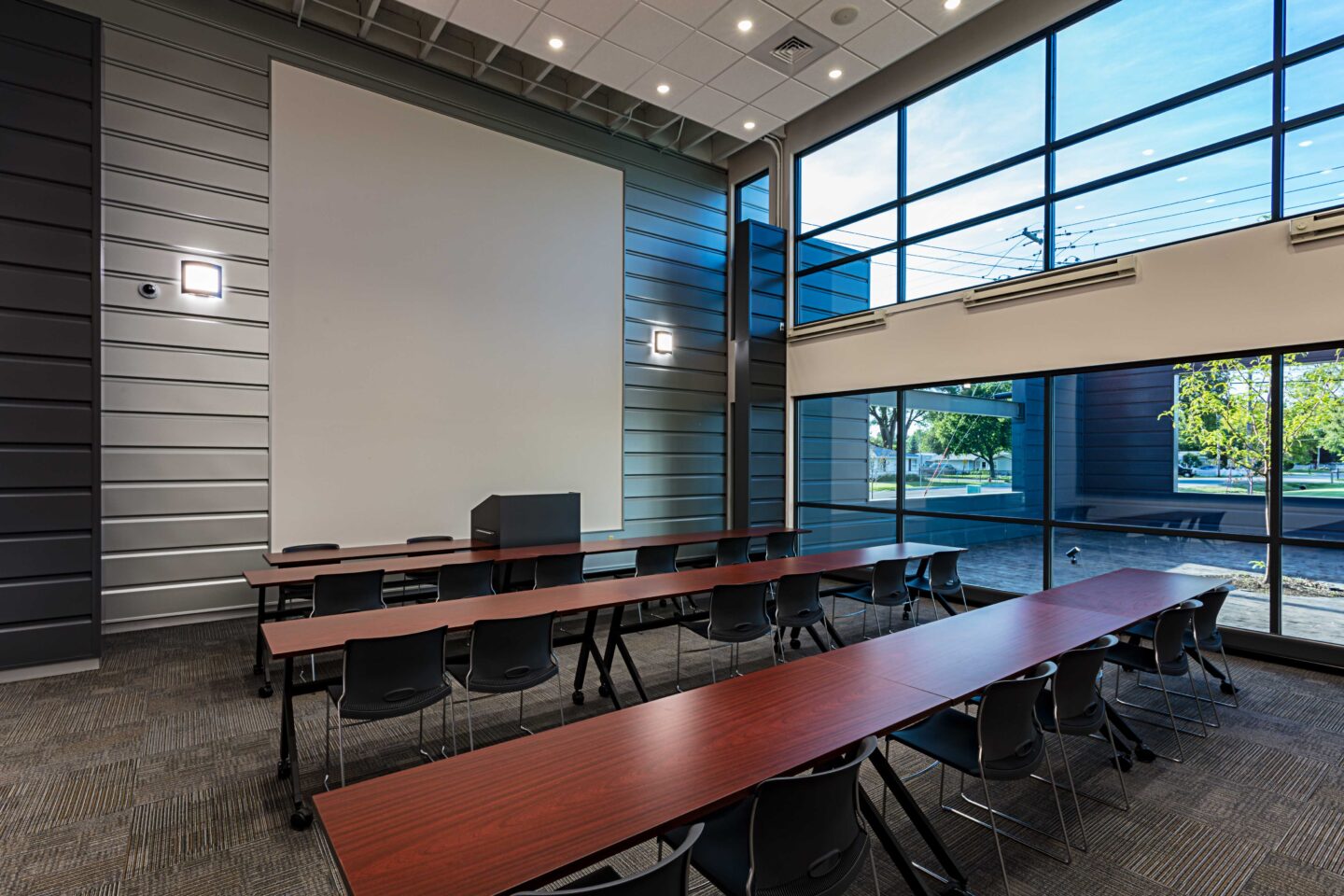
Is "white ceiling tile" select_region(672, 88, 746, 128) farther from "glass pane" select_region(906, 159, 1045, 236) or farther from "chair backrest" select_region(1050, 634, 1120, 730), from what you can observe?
"chair backrest" select_region(1050, 634, 1120, 730)

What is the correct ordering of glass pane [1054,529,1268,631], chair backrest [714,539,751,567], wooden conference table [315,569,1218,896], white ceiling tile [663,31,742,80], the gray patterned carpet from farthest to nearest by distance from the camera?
chair backrest [714,539,751,567], white ceiling tile [663,31,742,80], glass pane [1054,529,1268,631], the gray patterned carpet, wooden conference table [315,569,1218,896]

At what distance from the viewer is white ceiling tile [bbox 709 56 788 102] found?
19.0ft

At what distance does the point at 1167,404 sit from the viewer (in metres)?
5.16

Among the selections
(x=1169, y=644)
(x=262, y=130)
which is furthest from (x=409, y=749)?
(x=262, y=130)

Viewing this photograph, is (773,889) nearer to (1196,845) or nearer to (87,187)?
(1196,845)

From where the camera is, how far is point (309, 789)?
2902 mm

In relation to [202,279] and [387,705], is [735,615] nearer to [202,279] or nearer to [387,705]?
[387,705]

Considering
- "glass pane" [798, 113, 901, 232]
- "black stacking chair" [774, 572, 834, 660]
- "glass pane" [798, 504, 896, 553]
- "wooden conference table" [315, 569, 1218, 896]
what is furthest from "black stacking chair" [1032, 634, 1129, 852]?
"glass pane" [798, 113, 901, 232]

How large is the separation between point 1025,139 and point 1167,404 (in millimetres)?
2812

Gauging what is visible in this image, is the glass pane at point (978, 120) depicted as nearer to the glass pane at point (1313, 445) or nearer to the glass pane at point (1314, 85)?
the glass pane at point (1314, 85)

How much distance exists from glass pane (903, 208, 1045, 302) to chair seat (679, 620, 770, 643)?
440cm

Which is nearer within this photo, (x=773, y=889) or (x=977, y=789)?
(x=773, y=889)

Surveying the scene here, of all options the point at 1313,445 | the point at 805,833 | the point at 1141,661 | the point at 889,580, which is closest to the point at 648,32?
the point at 889,580

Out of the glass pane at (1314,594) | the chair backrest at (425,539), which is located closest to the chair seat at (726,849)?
the chair backrest at (425,539)
